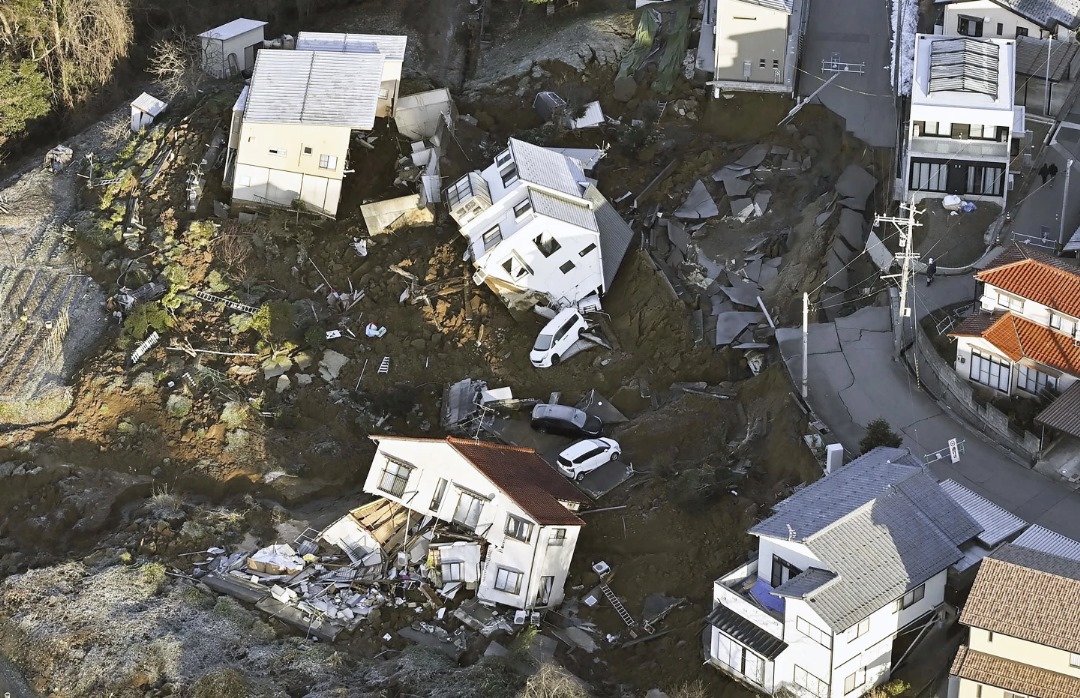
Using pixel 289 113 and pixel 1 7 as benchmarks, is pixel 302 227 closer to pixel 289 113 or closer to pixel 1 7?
pixel 289 113

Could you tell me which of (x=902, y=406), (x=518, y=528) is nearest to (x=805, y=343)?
(x=902, y=406)

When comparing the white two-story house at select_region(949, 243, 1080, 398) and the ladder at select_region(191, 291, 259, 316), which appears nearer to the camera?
the white two-story house at select_region(949, 243, 1080, 398)

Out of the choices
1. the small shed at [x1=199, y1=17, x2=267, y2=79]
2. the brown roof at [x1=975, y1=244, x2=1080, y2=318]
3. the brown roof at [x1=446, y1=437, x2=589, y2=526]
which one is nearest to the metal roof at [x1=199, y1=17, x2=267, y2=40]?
the small shed at [x1=199, y1=17, x2=267, y2=79]

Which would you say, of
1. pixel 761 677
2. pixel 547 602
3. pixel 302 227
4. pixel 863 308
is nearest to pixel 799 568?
pixel 761 677

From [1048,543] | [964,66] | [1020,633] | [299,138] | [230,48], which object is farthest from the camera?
[230,48]

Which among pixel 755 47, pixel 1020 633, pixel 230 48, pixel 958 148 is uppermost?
pixel 755 47

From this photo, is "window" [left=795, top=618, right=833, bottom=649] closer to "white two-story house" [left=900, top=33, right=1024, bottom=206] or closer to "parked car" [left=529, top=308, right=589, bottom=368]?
"parked car" [left=529, top=308, right=589, bottom=368]

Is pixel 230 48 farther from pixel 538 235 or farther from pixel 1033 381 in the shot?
pixel 1033 381
